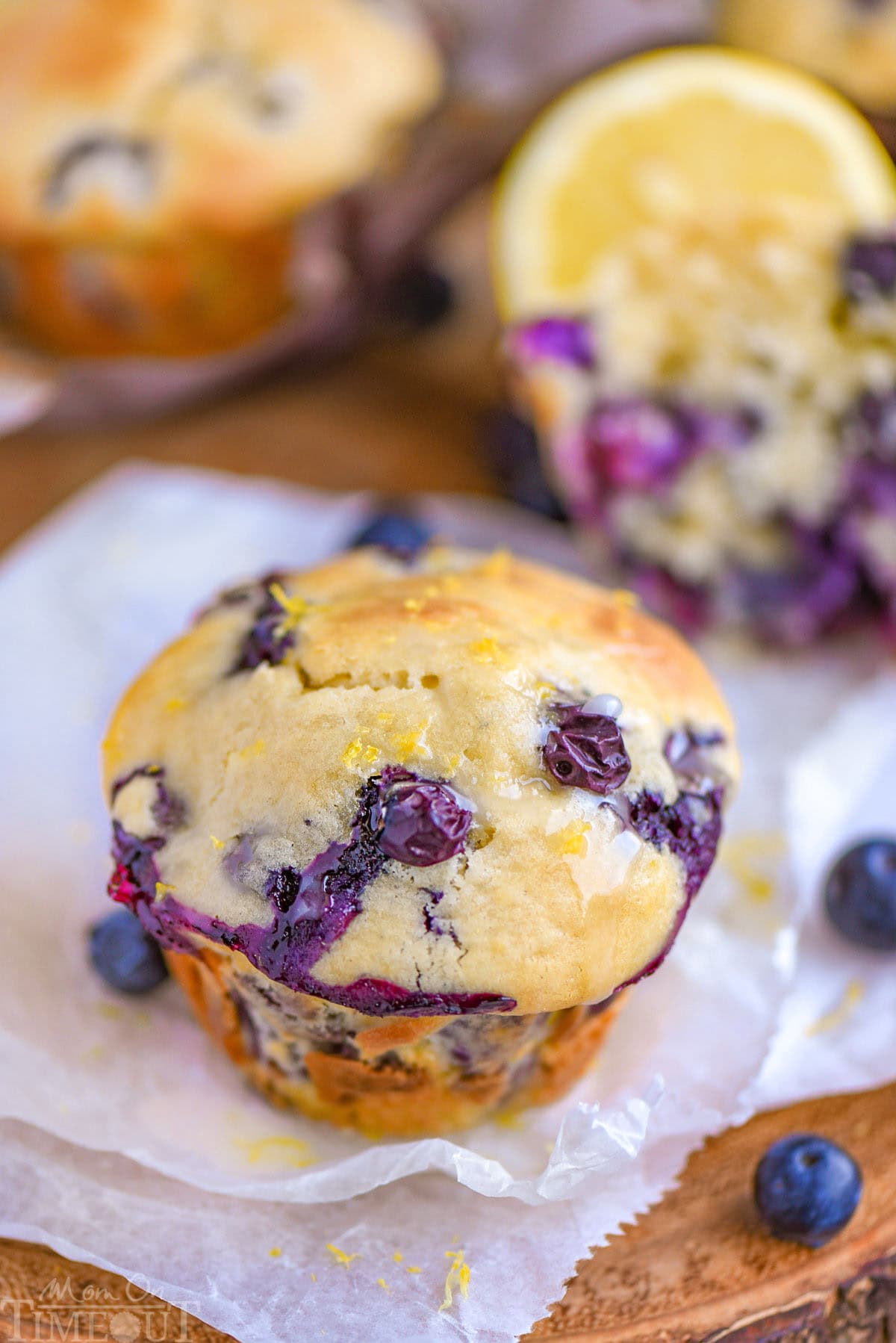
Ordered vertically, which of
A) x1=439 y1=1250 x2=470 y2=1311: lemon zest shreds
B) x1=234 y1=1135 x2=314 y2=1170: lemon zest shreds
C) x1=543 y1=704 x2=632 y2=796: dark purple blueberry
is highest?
x1=543 y1=704 x2=632 y2=796: dark purple blueberry

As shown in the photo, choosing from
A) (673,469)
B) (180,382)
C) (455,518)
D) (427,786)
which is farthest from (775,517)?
(180,382)

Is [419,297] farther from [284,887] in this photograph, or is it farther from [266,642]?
[284,887]

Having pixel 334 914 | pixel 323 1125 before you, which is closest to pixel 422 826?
pixel 334 914

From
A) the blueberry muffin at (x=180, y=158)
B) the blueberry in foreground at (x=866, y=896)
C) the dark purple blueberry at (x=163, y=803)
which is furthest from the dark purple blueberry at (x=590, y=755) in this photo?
the blueberry muffin at (x=180, y=158)

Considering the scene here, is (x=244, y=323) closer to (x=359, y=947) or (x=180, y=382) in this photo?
(x=180, y=382)

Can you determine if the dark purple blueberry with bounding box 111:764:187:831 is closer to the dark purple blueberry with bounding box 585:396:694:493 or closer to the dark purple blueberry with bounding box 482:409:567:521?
the dark purple blueberry with bounding box 585:396:694:493

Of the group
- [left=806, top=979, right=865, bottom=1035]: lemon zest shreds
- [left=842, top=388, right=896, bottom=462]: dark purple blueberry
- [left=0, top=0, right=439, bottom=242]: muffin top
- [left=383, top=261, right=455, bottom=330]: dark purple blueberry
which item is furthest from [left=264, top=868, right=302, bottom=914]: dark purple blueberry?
[left=383, top=261, right=455, bottom=330]: dark purple blueberry

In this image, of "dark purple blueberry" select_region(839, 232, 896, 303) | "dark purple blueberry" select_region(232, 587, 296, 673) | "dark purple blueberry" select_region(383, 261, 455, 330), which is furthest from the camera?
"dark purple blueberry" select_region(383, 261, 455, 330)
